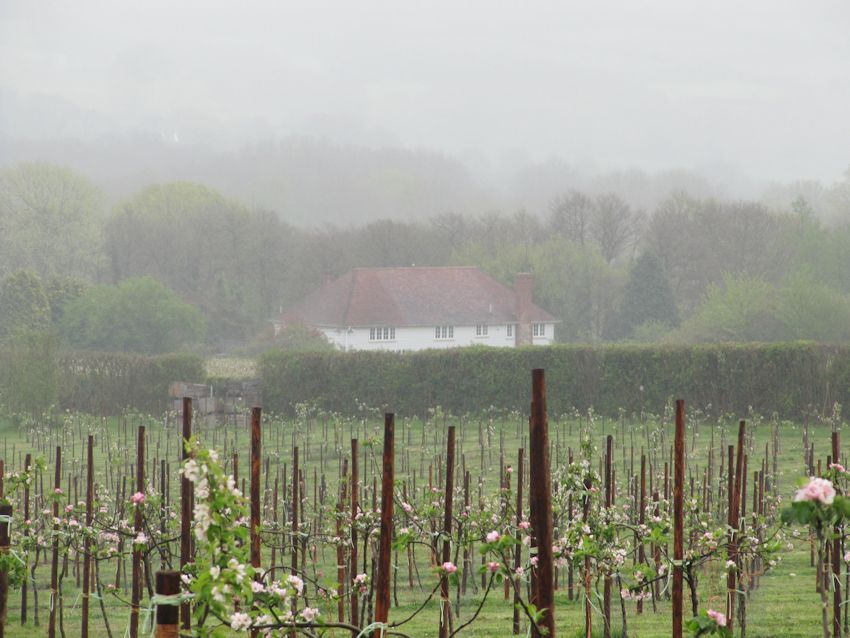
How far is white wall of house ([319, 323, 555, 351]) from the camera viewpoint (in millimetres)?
52062

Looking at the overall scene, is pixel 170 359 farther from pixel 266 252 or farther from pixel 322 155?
pixel 322 155

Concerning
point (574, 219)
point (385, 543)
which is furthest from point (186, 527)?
point (574, 219)

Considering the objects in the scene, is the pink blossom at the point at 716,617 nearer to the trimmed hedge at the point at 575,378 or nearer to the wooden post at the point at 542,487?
the wooden post at the point at 542,487

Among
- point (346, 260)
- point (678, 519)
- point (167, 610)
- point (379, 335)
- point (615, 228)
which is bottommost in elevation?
point (167, 610)

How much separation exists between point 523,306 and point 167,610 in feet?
160

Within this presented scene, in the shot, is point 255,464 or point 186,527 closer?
point 255,464

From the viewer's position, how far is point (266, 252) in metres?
63.2

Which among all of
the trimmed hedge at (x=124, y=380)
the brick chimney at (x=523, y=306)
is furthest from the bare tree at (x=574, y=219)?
the trimmed hedge at (x=124, y=380)

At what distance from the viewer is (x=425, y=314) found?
52.9m

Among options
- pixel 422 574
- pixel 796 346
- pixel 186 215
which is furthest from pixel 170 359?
pixel 186 215

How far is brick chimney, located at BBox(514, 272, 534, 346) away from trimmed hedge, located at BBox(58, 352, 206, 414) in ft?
73.2

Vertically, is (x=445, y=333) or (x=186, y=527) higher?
(x=445, y=333)

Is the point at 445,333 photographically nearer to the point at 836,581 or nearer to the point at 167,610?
the point at 836,581

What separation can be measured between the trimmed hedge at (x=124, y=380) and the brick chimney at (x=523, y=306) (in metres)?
22.3
